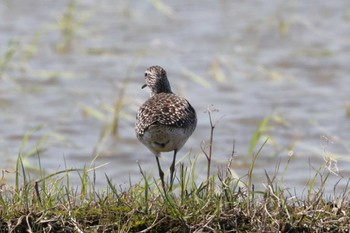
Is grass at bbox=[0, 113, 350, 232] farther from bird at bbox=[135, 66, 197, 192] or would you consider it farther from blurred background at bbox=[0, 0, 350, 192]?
blurred background at bbox=[0, 0, 350, 192]

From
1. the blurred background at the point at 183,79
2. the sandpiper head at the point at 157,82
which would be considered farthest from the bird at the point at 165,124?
the blurred background at the point at 183,79

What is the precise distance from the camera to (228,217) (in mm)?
5633

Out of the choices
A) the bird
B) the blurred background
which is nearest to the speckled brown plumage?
the bird

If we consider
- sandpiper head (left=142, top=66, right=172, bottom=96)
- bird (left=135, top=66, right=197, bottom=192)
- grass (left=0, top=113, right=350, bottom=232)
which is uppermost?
sandpiper head (left=142, top=66, right=172, bottom=96)

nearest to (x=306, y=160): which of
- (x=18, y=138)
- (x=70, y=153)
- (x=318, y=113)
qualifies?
(x=318, y=113)

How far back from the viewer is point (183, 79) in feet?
43.0

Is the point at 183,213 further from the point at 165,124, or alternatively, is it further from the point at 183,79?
the point at 183,79

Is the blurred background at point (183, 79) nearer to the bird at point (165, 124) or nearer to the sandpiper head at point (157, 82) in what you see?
the sandpiper head at point (157, 82)

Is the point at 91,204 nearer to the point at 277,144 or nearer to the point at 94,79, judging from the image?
the point at 277,144

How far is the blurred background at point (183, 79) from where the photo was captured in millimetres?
10414

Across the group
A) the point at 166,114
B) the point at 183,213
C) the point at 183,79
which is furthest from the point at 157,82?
the point at 183,79

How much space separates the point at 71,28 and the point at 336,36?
12.3 feet

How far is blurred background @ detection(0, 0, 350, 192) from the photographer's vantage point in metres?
10.4

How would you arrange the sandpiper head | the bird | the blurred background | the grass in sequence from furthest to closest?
the blurred background < the sandpiper head < the bird < the grass
